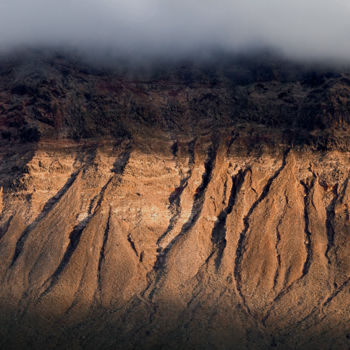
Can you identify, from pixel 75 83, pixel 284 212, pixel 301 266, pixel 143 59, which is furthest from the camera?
pixel 143 59

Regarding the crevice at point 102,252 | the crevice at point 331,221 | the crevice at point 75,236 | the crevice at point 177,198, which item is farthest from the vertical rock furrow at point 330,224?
the crevice at point 75,236

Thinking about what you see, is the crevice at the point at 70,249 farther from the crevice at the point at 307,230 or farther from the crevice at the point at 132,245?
the crevice at the point at 307,230

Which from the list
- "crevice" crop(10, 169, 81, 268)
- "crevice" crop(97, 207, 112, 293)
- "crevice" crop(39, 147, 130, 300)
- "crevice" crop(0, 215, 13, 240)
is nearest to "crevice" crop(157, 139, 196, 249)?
"crevice" crop(97, 207, 112, 293)

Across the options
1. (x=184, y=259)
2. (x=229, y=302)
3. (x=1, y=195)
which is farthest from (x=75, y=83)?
(x=229, y=302)

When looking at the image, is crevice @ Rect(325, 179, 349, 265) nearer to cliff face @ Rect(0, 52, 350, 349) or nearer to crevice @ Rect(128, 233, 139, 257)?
cliff face @ Rect(0, 52, 350, 349)

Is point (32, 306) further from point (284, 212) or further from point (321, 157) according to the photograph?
point (321, 157)
